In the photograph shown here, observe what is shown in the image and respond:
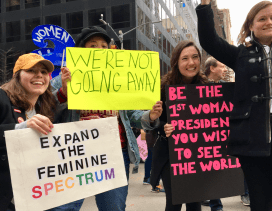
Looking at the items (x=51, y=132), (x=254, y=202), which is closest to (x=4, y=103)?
(x=51, y=132)

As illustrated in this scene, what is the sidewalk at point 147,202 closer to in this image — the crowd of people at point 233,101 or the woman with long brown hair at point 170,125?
the woman with long brown hair at point 170,125

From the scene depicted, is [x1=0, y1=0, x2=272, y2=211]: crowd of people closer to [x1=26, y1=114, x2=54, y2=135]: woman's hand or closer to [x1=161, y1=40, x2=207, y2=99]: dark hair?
[x1=26, y1=114, x2=54, y2=135]: woman's hand

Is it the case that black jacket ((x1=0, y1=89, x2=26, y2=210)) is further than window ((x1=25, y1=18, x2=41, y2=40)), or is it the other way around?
window ((x1=25, y1=18, x2=41, y2=40))

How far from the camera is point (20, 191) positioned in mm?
1883

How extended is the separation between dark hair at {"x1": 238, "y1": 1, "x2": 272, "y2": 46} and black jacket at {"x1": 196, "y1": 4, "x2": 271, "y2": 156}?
85 mm

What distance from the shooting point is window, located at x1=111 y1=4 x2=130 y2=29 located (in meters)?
25.4

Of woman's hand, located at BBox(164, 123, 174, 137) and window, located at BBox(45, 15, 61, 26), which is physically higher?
window, located at BBox(45, 15, 61, 26)

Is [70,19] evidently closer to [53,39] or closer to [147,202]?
[53,39]

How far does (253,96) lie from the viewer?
196cm

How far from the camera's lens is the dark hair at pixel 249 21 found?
209 centimetres

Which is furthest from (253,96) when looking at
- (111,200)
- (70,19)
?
(70,19)

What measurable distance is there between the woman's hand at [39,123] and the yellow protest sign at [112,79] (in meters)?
0.31

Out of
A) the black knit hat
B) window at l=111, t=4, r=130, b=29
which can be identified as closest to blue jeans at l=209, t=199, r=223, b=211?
the black knit hat

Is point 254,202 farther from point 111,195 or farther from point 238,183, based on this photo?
point 111,195
